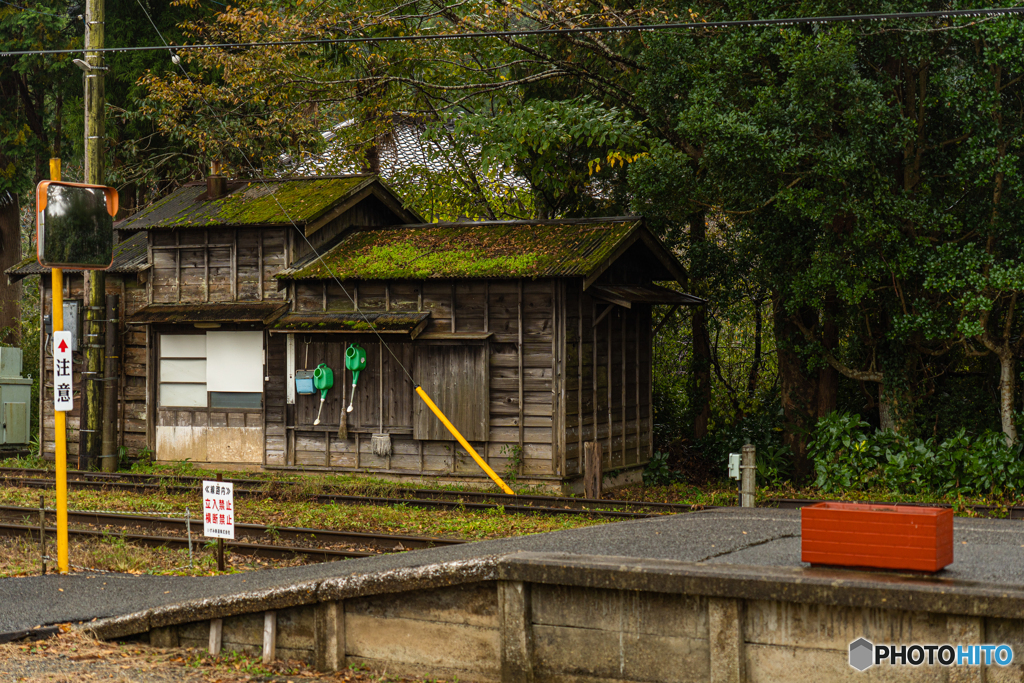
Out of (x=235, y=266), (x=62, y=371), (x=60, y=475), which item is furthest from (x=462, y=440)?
(x=62, y=371)

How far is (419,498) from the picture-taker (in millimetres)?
15680

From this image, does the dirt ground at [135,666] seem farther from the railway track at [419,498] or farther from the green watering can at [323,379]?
the green watering can at [323,379]

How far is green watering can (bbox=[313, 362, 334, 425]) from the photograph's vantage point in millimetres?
18234

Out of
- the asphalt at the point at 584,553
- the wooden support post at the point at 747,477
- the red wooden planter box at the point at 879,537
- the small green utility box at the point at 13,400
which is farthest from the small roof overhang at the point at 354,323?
the red wooden planter box at the point at 879,537

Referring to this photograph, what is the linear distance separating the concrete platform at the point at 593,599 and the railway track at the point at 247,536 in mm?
2253

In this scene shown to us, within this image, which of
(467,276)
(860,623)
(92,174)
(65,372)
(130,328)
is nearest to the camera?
(860,623)

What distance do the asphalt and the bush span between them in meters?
5.91

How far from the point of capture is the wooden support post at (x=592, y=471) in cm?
1616

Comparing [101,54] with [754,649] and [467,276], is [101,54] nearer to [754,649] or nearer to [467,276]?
[467,276]

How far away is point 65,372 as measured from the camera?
35.3ft

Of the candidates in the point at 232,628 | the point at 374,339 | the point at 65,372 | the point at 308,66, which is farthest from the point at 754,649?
the point at 308,66

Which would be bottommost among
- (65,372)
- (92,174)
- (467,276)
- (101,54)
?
(65,372)

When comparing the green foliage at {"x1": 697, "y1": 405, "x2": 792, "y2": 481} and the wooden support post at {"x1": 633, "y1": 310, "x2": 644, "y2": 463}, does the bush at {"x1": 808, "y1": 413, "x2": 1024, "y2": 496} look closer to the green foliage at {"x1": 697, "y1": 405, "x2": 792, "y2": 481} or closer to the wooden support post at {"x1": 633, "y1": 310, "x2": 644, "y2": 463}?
the green foliage at {"x1": 697, "y1": 405, "x2": 792, "y2": 481}

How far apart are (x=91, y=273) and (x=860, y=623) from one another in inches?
665
